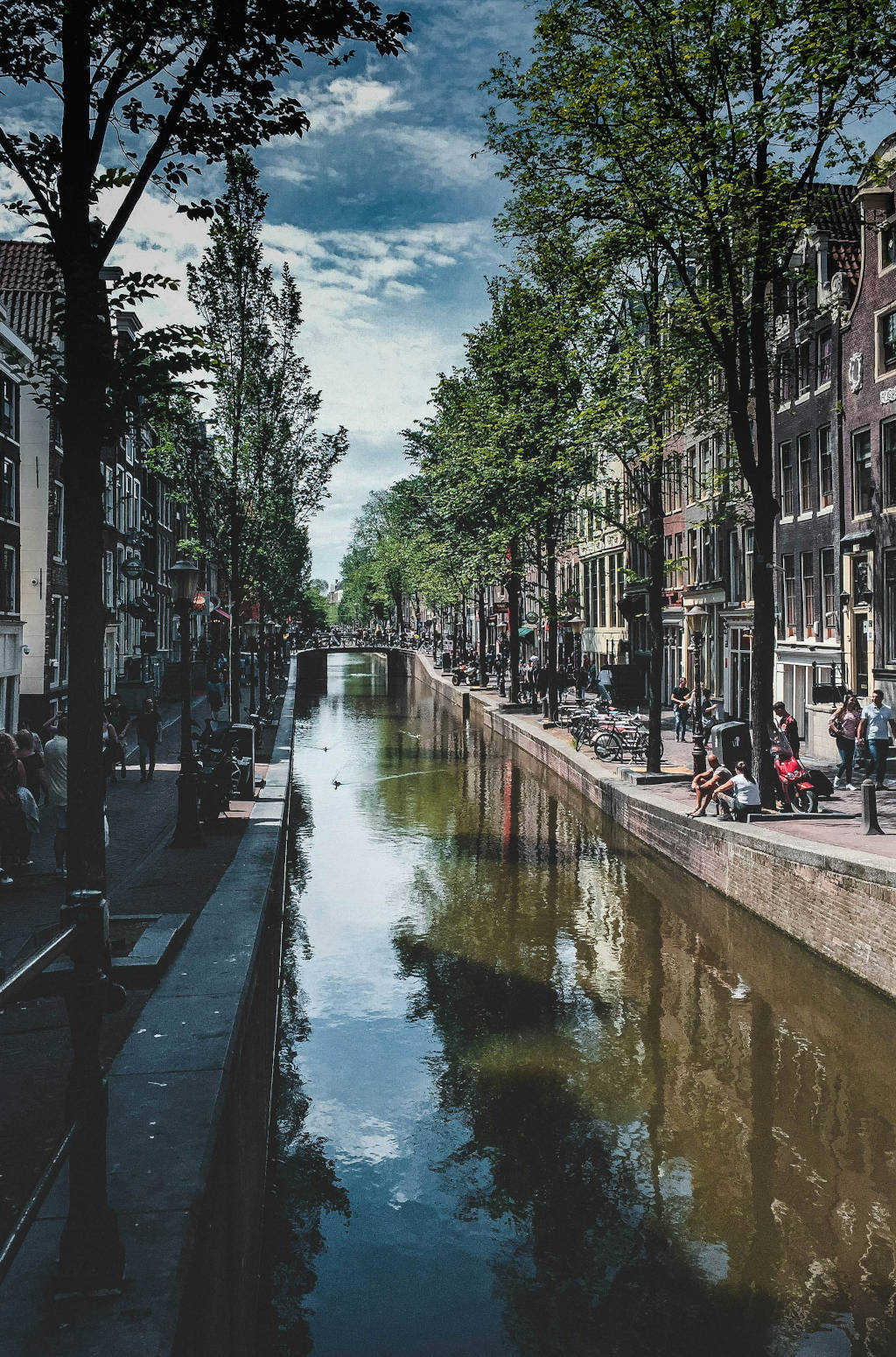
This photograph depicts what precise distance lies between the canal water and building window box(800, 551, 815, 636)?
1461 centimetres

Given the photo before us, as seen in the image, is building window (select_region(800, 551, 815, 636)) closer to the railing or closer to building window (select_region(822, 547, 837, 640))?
building window (select_region(822, 547, 837, 640))

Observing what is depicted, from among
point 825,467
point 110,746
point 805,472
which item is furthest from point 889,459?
point 110,746

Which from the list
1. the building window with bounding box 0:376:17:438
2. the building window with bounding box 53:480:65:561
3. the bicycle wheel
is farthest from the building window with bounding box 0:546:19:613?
the bicycle wheel

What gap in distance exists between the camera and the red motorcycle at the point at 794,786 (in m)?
18.3

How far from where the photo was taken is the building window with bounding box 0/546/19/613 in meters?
29.8

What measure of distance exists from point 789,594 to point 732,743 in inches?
472

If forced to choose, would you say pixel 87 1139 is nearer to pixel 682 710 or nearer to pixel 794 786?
pixel 794 786

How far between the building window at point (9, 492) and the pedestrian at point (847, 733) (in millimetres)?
22101

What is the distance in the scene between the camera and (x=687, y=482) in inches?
1663

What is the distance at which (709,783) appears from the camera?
706 inches

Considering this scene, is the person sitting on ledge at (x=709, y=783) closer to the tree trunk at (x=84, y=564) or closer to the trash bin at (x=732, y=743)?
the trash bin at (x=732, y=743)

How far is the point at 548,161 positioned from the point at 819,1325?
60.1 feet

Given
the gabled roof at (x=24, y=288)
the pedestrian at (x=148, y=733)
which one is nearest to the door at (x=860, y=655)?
the pedestrian at (x=148, y=733)

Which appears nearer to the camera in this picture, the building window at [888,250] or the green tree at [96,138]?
the green tree at [96,138]
